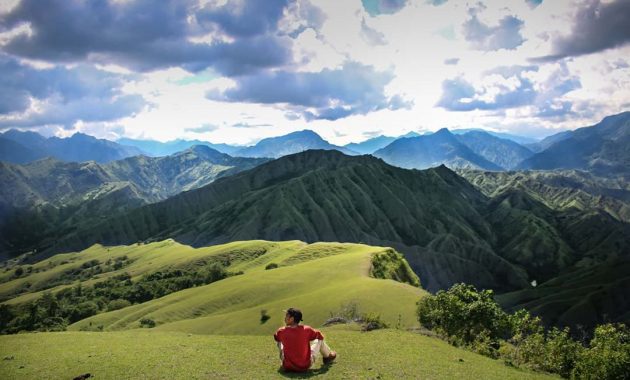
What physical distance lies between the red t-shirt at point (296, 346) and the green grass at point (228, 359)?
0.58 meters

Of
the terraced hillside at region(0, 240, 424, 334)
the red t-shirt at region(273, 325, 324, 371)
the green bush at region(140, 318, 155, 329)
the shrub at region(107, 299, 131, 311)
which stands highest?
the red t-shirt at region(273, 325, 324, 371)

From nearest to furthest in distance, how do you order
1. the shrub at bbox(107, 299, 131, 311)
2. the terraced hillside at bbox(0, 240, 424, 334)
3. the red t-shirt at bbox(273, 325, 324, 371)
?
the red t-shirt at bbox(273, 325, 324, 371) → the terraced hillside at bbox(0, 240, 424, 334) → the shrub at bbox(107, 299, 131, 311)

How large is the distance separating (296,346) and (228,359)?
293 inches

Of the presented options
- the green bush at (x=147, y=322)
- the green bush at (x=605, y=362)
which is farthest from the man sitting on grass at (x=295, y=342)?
the green bush at (x=147, y=322)

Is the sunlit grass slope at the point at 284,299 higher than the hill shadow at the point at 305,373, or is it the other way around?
the hill shadow at the point at 305,373

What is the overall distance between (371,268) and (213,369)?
7873 centimetres

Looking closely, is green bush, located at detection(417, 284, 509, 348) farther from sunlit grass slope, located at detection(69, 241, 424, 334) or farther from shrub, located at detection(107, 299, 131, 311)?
shrub, located at detection(107, 299, 131, 311)

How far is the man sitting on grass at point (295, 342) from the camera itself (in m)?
23.7

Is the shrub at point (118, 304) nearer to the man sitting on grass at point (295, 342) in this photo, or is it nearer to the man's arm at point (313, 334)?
the man sitting on grass at point (295, 342)

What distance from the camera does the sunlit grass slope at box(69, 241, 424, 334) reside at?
73.4m

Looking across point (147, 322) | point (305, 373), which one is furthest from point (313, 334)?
point (147, 322)

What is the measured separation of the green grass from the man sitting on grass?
620 millimetres

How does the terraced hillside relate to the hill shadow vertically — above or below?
below

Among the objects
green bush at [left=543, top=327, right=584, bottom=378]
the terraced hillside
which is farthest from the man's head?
the terraced hillside
